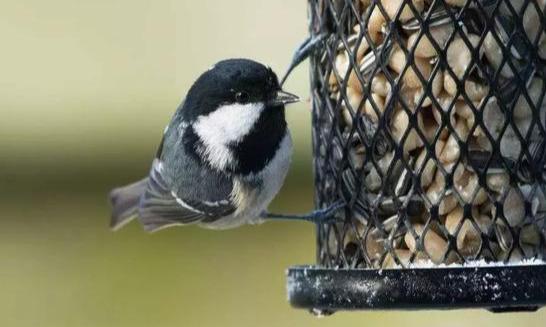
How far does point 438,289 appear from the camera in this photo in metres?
2.09

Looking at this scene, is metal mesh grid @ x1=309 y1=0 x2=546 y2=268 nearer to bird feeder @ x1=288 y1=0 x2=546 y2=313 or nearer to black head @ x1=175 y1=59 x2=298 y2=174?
bird feeder @ x1=288 y1=0 x2=546 y2=313

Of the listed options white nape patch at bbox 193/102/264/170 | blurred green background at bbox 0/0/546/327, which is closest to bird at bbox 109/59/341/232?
white nape patch at bbox 193/102/264/170

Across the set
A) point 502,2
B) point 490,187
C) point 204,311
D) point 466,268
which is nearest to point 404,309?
point 466,268

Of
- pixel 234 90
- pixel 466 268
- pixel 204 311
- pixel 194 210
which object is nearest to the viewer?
pixel 466 268

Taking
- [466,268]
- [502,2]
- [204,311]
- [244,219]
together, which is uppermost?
[502,2]

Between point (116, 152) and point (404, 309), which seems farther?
point (116, 152)

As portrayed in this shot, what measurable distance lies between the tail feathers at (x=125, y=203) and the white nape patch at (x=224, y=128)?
474mm

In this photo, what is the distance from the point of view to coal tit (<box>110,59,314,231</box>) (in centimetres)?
246

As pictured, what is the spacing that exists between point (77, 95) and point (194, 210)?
1.99m

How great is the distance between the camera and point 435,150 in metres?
2.18

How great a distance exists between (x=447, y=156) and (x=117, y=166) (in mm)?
2541

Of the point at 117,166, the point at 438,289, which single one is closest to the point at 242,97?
the point at 438,289

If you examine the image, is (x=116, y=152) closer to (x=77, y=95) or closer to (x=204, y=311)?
(x=77, y=95)

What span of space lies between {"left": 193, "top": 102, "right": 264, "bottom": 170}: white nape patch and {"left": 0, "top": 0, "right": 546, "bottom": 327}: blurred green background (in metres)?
1.72
